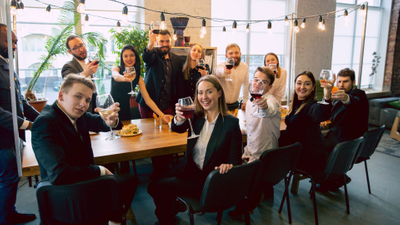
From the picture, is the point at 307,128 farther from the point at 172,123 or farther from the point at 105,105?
the point at 105,105

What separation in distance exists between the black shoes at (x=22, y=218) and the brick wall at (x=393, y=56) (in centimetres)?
877

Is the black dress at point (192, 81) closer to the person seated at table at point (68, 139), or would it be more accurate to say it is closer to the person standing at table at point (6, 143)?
the person seated at table at point (68, 139)

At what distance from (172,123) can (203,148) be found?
0.30 metres

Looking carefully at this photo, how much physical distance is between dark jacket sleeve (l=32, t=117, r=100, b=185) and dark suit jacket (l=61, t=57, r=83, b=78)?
1.30m

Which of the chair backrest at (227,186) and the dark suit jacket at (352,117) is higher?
the dark suit jacket at (352,117)

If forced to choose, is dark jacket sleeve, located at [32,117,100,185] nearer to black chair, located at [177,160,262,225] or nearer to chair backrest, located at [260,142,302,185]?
black chair, located at [177,160,262,225]

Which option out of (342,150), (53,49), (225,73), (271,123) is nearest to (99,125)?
(271,123)

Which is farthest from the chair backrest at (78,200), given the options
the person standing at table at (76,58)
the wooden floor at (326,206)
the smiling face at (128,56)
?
the smiling face at (128,56)

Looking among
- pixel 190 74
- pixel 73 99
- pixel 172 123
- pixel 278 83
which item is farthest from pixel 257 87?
pixel 278 83

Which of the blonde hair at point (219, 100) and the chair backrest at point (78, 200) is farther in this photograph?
the blonde hair at point (219, 100)

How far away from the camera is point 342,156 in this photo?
225 cm

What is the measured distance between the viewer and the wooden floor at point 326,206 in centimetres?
249

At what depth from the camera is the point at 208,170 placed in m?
1.92

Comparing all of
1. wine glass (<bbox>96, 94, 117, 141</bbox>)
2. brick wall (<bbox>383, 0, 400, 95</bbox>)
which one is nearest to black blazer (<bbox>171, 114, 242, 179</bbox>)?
wine glass (<bbox>96, 94, 117, 141</bbox>)
